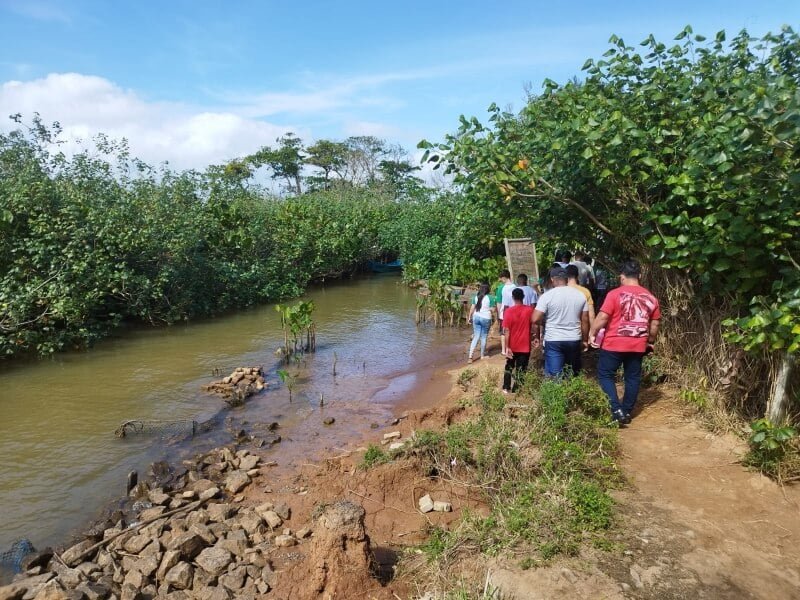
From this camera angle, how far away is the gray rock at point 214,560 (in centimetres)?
450

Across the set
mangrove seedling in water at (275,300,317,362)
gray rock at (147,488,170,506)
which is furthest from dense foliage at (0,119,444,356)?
gray rock at (147,488,170,506)

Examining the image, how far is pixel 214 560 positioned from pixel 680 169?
5.93 metres

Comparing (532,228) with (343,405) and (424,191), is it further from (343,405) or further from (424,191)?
(424,191)

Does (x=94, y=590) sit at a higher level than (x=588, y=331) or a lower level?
lower

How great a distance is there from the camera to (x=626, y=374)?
5.99 meters

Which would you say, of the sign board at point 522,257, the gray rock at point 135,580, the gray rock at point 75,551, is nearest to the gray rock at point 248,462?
the gray rock at point 75,551

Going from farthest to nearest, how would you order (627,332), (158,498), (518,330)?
(518,330) < (158,498) < (627,332)

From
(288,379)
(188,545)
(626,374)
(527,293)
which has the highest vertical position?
(527,293)

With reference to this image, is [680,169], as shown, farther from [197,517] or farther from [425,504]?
[197,517]

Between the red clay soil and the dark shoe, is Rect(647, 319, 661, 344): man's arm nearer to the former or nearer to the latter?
the dark shoe

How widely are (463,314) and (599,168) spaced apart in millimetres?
9540

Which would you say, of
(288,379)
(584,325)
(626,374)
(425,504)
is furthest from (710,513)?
(288,379)

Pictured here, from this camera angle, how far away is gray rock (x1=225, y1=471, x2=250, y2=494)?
6.20m

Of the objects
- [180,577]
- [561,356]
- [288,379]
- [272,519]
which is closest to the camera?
[180,577]
